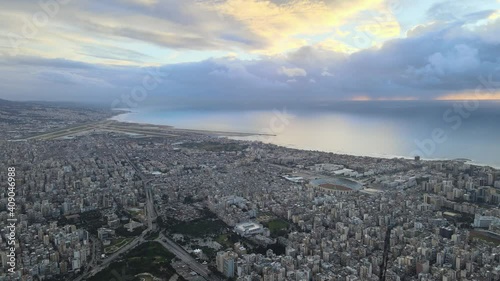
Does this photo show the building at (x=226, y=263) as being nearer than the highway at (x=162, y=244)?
Yes

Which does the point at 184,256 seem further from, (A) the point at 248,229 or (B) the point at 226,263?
(A) the point at 248,229

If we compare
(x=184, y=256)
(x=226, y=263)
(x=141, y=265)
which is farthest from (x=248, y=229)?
(x=141, y=265)

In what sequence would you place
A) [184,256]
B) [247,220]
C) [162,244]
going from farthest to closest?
[247,220], [162,244], [184,256]

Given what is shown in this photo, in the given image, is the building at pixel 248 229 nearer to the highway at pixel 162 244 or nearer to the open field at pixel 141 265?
the highway at pixel 162 244

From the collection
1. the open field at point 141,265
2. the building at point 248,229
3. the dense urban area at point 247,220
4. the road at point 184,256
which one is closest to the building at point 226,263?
the dense urban area at point 247,220

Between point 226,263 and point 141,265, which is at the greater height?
point 226,263

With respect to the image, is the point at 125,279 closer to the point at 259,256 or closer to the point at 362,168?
the point at 259,256

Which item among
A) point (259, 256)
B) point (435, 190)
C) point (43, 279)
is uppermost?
point (435, 190)

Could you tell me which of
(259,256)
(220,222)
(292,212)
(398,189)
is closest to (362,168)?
(398,189)

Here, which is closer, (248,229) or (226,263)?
(226,263)
